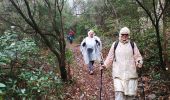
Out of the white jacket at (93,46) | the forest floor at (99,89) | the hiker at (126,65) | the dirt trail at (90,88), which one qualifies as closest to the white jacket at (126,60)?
the hiker at (126,65)

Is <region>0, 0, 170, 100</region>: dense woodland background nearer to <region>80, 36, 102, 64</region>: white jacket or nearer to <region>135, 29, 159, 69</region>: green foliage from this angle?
<region>135, 29, 159, 69</region>: green foliage

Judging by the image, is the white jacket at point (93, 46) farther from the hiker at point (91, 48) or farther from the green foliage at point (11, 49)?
the green foliage at point (11, 49)

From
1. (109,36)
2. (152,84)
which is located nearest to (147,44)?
(152,84)

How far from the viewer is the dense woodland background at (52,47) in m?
6.76

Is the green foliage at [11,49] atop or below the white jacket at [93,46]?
below

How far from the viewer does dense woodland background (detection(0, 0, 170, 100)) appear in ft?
22.2

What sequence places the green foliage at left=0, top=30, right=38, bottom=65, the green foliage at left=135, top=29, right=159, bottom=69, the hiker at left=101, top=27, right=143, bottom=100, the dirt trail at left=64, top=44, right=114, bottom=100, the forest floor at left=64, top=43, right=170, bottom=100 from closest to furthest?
1. the green foliage at left=0, top=30, right=38, bottom=65
2. the hiker at left=101, top=27, right=143, bottom=100
3. the forest floor at left=64, top=43, right=170, bottom=100
4. the dirt trail at left=64, top=44, right=114, bottom=100
5. the green foliage at left=135, top=29, right=159, bottom=69

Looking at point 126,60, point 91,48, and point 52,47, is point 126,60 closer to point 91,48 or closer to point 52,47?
point 52,47

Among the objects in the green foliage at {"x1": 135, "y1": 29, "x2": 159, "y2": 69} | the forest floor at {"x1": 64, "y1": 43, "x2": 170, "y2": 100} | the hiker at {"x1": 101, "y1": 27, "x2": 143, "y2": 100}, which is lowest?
the forest floor at {"x1": 64, "y1": 43, "x2": 170, "y2": 100}

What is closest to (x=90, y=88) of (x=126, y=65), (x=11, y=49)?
(x=126, y=65)

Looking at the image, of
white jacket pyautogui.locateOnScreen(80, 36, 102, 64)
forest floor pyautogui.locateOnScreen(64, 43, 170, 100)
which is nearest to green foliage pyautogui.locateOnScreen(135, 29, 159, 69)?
forest floor pyautogui.locateOnScreen(64, 43, 170, 100)

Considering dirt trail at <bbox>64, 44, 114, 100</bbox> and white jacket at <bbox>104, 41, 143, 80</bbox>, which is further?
dirt trail at <bbox>64, 44, 114, 100</bbox>

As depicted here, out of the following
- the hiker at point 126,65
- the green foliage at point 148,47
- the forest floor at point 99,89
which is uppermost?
the green foliage at point 148,47

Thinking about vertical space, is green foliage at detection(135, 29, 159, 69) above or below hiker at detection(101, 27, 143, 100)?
above
